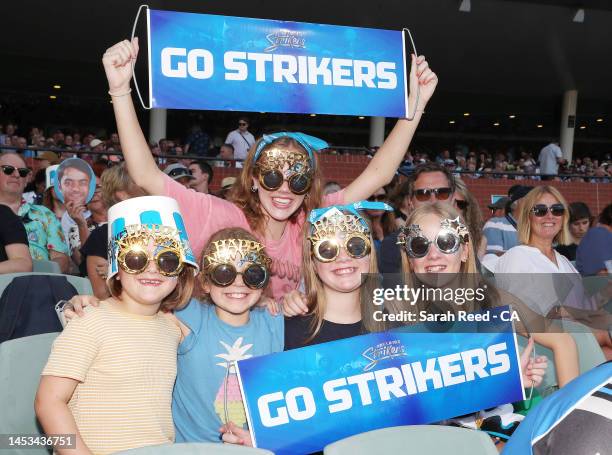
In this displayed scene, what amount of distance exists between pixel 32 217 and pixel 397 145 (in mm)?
2811

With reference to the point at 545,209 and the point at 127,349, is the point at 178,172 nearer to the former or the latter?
the point at 545,209

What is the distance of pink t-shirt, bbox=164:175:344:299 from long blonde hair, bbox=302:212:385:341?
19cm

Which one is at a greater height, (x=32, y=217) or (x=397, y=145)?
(x=397, y=145)

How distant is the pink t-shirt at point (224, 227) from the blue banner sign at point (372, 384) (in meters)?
0.63

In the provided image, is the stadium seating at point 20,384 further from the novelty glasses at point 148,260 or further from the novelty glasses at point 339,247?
the novelty glasses at point 339,247

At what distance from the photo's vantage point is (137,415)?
2418 mm

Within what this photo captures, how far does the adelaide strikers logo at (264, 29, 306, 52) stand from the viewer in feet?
10.3

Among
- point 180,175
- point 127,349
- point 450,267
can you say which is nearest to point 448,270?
point 450,267

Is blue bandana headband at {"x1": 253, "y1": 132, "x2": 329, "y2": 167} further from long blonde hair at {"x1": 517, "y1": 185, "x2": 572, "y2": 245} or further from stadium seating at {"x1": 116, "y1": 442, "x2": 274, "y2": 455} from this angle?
stadium seating at {"x1": 116, "y1": 442, "x2": 274, "y2": 455}

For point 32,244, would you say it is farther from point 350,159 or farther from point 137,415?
point 350,159

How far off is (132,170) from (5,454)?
49.2 inches

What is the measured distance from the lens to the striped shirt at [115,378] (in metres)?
2.36

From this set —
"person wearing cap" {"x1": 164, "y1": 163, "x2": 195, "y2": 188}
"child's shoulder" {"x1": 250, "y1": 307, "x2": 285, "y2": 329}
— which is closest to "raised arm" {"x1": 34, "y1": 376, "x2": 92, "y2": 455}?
"child's shoulder" {"x1": 250, "y1": 307, "x2": 285, "y2": 329}

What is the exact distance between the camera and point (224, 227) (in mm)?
3033
